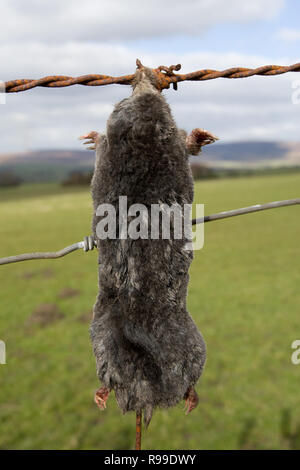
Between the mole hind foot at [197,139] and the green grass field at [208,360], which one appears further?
the green grass field at [208,360]

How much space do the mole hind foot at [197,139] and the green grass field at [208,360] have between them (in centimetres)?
229

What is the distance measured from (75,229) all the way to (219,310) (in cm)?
2026

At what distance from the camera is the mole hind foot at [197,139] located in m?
2.17

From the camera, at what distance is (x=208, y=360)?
12633 millimetres

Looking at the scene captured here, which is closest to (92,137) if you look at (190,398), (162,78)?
(162,78)

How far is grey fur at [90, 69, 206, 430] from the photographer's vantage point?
1972 mm

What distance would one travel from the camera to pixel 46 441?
8852 mm

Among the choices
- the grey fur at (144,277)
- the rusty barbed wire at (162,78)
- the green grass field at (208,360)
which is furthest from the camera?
the green grass field at (208,360)

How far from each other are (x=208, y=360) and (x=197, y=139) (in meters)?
11.5

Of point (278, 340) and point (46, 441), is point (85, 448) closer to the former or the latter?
point (46, 441)

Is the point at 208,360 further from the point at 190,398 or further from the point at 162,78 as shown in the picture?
the point at 162,78

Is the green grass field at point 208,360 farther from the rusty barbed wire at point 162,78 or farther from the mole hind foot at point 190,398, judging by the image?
the rusty barbed wire at point 162,78

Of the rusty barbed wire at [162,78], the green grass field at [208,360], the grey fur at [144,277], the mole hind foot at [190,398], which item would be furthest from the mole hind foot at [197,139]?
the green grass field at [208,360]

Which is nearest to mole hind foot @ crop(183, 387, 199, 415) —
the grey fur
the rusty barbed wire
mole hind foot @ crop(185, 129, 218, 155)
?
the grey fur
